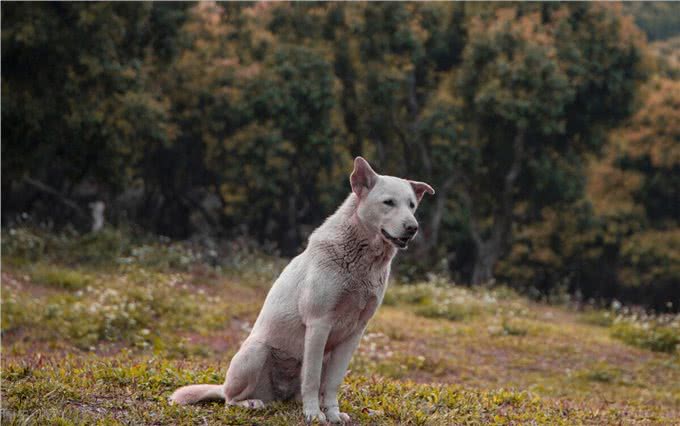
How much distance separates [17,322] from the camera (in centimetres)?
1204

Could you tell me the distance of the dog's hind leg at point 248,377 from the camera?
6.18 metres

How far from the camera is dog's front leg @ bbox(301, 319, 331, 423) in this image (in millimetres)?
5848

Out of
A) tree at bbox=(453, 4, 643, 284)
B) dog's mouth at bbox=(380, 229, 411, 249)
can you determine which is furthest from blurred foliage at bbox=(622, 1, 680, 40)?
dog's mouth at bbox=(380, 229, 411, 249)

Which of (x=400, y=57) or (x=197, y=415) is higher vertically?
(x=400, y=57)

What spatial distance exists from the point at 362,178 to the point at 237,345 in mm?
7162

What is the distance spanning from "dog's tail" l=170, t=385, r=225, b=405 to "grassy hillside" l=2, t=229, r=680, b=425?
0.20m

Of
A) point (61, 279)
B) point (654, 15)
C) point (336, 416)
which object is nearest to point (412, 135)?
point (61, 279)

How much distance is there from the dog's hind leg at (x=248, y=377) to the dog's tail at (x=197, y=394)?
0.15 metres

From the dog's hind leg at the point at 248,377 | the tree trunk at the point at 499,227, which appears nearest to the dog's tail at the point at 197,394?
the dog's hind leg at the point at 248,377

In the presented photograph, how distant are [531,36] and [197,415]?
799 inches

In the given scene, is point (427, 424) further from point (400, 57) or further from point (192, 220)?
point (192, 220)

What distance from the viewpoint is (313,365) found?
5.88 m

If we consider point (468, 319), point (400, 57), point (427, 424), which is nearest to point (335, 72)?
point (400, 57)

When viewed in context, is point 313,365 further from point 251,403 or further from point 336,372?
point 251,403
